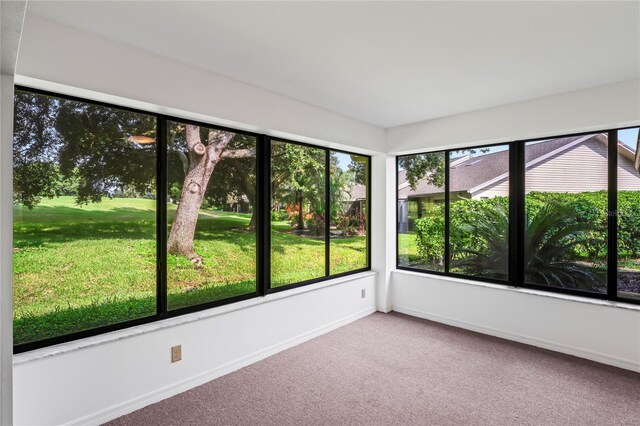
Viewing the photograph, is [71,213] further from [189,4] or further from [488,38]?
[488,38]

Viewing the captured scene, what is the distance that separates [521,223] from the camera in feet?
11.9

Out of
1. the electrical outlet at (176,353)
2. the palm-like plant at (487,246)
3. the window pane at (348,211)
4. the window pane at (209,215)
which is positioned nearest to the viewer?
the electrical outlet at (176,353)

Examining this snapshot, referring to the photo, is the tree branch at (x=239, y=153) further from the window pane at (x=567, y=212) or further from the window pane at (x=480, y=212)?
the window pane at (x=567, y=212)

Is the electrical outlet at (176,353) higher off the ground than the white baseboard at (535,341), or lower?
higher

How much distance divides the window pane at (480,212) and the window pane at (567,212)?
0.80ft

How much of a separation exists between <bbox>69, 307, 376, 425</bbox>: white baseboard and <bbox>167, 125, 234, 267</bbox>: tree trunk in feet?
3.05

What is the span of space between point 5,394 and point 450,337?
3592mm

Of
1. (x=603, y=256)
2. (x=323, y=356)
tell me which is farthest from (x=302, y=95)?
(x=603, y=256)

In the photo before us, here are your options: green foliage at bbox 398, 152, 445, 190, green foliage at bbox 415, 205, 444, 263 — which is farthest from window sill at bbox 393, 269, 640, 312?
green foliage at bbox 398, 152, 445, 190

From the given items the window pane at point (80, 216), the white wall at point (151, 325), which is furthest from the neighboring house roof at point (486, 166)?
the window pane at point (80, 216)

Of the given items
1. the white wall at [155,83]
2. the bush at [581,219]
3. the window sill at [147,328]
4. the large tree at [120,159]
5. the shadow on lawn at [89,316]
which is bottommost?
the window sill at [147,328]

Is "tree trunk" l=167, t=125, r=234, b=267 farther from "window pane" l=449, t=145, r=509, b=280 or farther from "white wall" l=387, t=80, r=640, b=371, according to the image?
"window pane" l=449, t=145, r=509, b=280

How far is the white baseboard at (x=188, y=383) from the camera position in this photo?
214 cm

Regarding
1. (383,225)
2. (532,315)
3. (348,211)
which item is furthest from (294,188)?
(532,315)
